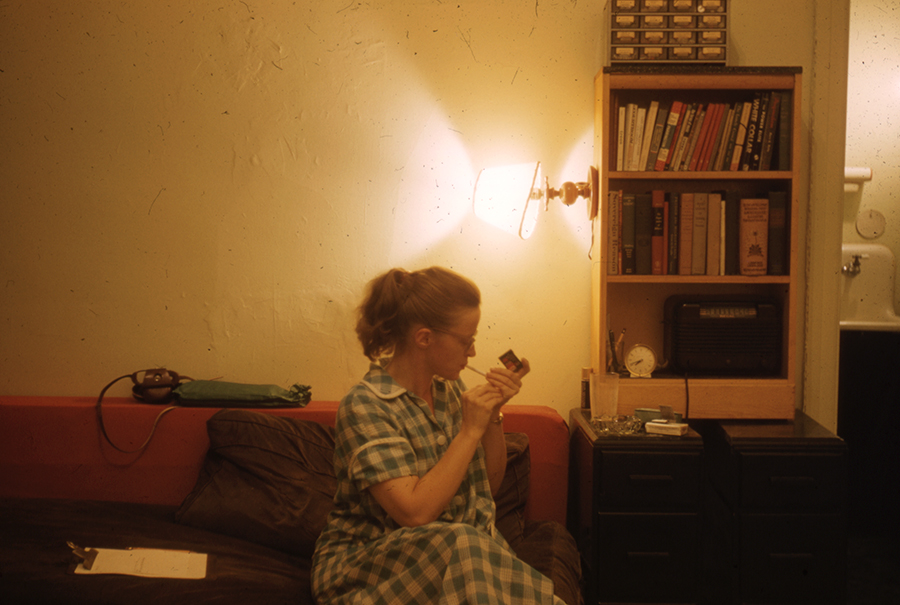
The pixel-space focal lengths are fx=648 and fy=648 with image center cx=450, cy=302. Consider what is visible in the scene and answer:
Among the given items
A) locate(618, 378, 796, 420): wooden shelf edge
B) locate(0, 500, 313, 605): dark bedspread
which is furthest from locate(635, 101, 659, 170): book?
locate(0, 500, 313, 605): dark bedspread

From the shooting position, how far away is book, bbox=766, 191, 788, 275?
84.6 inches

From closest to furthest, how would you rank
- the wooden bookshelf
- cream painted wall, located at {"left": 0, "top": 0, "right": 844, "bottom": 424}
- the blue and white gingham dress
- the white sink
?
the blue and white gingham dress → the wooden bookshelf → cream painted wall, located at {"left": 0, "top": 0, "right": 844, "bottom": 424} → the white sink

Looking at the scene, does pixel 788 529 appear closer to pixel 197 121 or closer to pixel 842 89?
pixel 842 89

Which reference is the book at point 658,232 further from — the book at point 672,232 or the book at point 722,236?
the book at point 722,236

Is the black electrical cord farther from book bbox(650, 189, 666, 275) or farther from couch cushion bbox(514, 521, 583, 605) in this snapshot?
book bbox(650, 189, 666, 275)

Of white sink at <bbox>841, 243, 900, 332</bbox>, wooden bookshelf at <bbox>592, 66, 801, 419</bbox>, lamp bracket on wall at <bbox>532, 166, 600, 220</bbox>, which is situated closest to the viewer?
wooden bookshelf at <bbox>592, 66, 801, 419</bbox>

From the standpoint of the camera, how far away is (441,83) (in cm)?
240

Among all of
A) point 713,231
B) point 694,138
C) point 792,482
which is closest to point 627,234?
point 713,231

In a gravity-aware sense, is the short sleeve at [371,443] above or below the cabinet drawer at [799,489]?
above

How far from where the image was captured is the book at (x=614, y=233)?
2162 mm

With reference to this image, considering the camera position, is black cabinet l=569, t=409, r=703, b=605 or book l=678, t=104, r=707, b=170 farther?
book l=678, t=104, r=707, b=170

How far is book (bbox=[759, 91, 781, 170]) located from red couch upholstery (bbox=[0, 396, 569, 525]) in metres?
1.09

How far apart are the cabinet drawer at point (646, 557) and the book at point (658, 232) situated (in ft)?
2.64

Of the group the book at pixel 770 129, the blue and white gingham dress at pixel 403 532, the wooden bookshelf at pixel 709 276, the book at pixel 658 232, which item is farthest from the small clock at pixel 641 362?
the blue and white gingham dress at pixel 403 532
